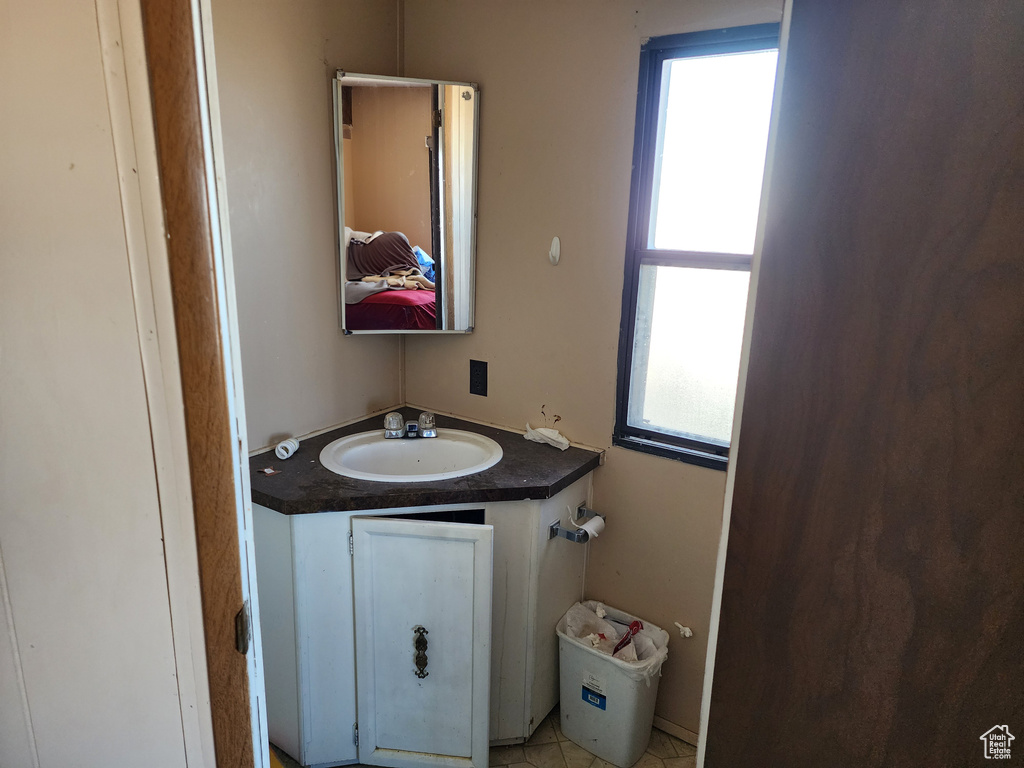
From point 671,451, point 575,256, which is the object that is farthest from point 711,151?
point 671,451

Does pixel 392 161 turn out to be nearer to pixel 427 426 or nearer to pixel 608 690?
pixel 427 426

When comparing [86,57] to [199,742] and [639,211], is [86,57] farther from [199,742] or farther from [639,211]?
[639,211]

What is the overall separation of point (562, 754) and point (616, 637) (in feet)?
1.28

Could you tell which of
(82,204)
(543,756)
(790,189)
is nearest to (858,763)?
(790,189)

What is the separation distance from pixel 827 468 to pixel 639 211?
1377 mm

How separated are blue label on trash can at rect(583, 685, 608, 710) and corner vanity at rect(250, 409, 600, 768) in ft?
0.53

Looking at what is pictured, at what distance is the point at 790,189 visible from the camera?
523 millimetres

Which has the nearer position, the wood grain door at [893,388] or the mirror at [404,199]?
the wood grain door at [893,388]

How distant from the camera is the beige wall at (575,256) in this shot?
1798 mm

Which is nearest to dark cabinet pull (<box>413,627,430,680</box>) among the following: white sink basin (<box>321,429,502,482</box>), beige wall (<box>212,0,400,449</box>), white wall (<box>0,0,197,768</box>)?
white sink basin (<box>321,429,502,482</box>)

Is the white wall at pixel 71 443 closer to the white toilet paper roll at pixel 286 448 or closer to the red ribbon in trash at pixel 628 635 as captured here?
the white toilet paper roll at pixel 286 448

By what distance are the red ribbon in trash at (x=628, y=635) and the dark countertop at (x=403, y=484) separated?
0.51m

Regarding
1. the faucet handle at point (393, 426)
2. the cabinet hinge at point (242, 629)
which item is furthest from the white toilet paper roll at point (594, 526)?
the cabinet hinge at point (242, 629)

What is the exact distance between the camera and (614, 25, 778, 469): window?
5.35 feet
